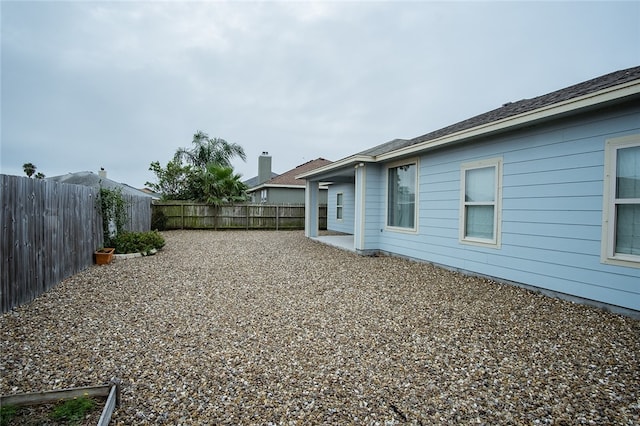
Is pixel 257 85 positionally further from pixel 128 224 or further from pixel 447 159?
pixel 447 159

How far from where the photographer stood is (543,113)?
440cm

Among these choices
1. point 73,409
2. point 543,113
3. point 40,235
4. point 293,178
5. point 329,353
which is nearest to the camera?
point 73,409

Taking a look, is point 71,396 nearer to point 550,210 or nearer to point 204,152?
point 550,210

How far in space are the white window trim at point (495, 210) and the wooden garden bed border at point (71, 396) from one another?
5659 millimetres

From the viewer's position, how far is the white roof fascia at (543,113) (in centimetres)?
353

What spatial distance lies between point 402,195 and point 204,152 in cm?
1539

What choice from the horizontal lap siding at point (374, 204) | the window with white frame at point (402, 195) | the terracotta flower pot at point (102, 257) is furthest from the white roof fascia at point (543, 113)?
the terracotta flower pot at point (102, 257)

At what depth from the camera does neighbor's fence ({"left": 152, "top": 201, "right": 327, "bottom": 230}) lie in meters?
15.0

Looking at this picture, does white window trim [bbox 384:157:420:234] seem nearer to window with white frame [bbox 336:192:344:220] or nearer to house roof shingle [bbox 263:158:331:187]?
window with white frame [bbox 336:192:344:220]

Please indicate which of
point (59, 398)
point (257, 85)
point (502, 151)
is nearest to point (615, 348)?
point (502, 151)

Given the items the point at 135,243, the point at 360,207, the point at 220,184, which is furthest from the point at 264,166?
the point at 360,207

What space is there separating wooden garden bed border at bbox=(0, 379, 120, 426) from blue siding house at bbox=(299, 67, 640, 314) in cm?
540

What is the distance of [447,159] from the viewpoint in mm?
6496

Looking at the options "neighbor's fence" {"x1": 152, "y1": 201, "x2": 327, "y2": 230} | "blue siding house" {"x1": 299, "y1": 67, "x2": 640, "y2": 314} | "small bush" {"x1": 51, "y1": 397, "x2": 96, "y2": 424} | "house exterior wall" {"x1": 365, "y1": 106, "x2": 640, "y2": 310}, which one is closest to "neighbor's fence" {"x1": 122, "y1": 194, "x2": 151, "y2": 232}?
"neighbor's fence" {"x1": 152, "y1": 201, "x2": 327, "y2": 230}
